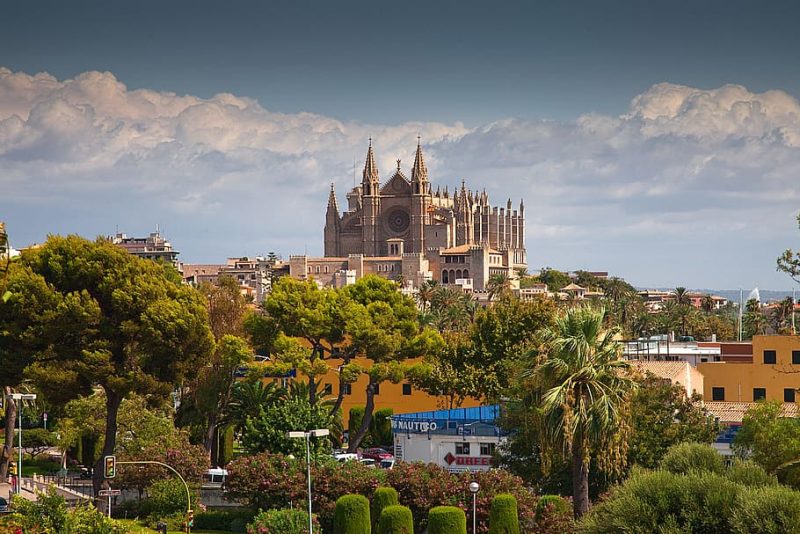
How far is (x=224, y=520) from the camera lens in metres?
50.8

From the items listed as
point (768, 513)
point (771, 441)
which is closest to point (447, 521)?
point (771, 441)

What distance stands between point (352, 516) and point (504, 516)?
515cm

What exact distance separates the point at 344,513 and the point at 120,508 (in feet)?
37.5

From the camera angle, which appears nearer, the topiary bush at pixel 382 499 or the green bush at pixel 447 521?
the green bush at pixel 447 521

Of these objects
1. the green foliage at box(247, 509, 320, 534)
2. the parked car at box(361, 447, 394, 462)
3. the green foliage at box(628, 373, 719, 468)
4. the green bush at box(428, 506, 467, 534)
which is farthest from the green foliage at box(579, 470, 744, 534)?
the parked car at box(361, 447, 394, 462)

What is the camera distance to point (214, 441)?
67.6m

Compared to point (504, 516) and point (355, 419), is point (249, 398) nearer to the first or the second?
point (355, 419)

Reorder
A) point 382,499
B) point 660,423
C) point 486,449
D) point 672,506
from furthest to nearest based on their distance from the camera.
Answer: point 486,449
point 660,423
point 382,499
point 672,506

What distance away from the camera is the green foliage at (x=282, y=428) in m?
55.2

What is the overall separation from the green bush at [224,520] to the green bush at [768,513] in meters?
21.7

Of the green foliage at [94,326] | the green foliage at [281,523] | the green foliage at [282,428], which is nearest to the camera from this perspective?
the green foliage at [281,523]

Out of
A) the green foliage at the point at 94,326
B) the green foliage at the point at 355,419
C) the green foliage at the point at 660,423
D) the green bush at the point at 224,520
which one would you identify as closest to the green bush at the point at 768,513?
the green foliage at the point at 660,423

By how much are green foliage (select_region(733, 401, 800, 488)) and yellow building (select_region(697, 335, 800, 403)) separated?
1933 centimetres

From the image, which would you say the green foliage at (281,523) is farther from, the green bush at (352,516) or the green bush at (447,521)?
the green bush at (447,521)
